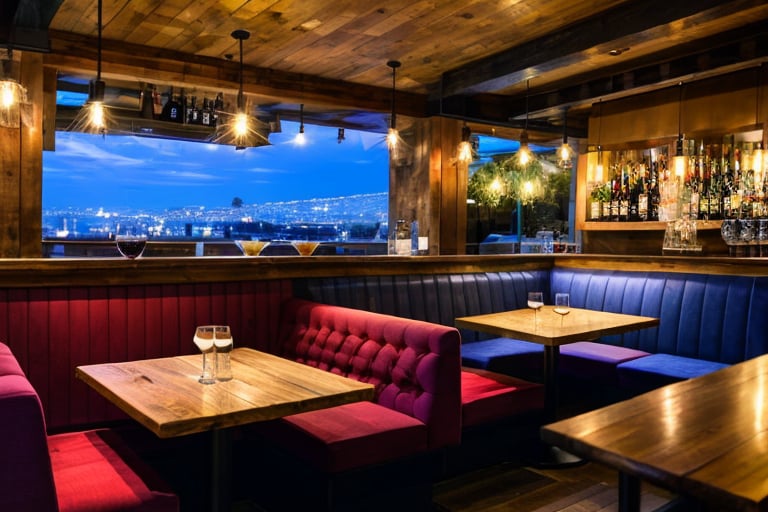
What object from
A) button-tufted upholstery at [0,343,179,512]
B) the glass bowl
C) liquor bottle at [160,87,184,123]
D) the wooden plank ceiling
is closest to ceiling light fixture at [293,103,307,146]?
the wooden plank ceiling

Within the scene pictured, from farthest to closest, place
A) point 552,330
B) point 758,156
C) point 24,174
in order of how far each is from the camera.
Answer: point 758,156 → point 24,174 → point 552,330

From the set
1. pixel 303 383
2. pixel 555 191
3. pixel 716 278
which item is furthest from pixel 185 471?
pixel 555 191

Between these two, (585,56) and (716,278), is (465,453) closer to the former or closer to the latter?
(716,278)

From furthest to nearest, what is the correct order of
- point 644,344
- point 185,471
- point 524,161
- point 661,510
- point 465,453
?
point 524,161
point 644,344
point 465,453
point 185,471
point 661,510

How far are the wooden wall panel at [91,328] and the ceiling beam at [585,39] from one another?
3042 millimetres

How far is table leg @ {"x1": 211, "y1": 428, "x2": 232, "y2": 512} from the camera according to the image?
7.02ft

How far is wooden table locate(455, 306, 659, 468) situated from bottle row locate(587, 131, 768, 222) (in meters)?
2.07

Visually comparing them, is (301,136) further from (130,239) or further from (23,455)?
(23,455)

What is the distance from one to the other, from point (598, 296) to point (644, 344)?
540mm

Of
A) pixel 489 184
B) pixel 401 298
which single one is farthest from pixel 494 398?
pixel 489 184

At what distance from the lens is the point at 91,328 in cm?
309

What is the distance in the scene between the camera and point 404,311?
4285mm

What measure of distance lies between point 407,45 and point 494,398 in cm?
302

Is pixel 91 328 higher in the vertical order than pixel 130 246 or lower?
lower
